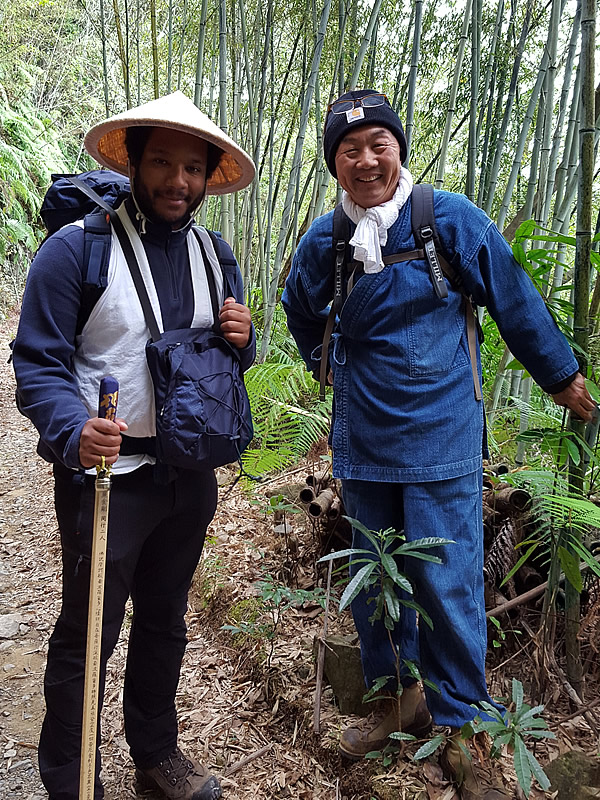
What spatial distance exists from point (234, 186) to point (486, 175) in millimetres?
1867

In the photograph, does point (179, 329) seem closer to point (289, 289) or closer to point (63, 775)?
point (289, 289)

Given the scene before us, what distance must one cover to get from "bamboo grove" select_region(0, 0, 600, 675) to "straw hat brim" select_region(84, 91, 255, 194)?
0.76 meters

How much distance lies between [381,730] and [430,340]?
1.16 m

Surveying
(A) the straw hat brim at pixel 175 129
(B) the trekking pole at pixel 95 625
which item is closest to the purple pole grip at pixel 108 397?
(B) the trekking pole at pixel 95 625

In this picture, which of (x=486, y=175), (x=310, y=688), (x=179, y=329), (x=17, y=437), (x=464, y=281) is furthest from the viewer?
(x=17, y=437)

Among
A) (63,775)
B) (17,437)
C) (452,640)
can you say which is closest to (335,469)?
(452,640)

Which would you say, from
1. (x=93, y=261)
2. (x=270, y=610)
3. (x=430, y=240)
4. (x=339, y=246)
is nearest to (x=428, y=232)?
(x=430, y=240)

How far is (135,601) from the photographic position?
1.72 meters

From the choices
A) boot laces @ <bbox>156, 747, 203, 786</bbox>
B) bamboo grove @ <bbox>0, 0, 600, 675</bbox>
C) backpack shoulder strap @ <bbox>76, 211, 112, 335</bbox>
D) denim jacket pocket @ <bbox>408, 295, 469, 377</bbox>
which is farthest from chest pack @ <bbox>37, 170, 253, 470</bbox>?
boot laces @ <bbox>156, 747, 203, 786</bbox>

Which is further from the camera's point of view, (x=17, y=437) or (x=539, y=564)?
(x=17, y=437)

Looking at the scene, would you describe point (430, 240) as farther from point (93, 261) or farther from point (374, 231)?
point (93, 261)

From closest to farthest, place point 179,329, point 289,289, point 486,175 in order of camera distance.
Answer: point 179,329, point 289,289, point 486,175

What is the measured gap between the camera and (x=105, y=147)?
5.41ft

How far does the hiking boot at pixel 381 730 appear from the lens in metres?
1.83
